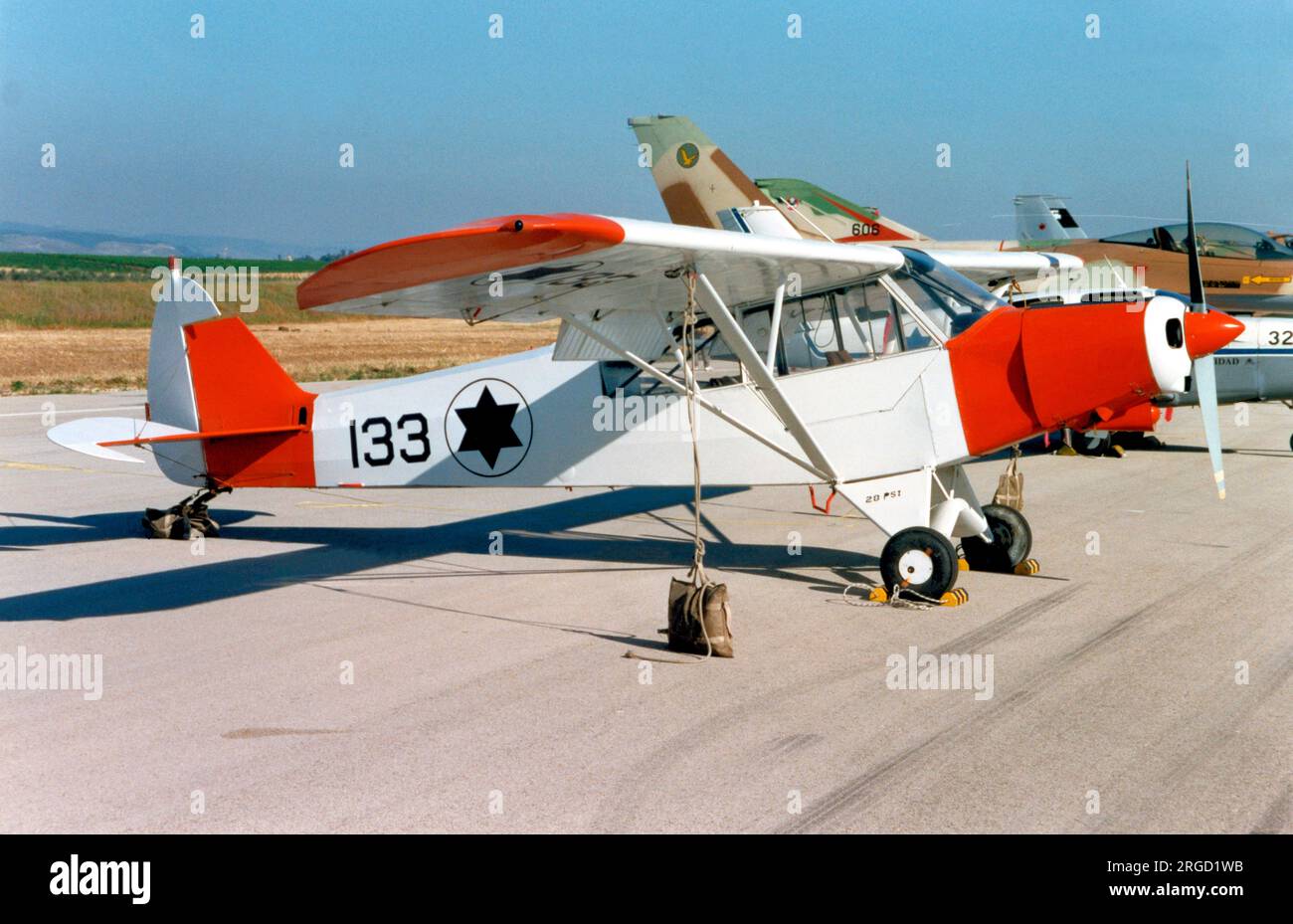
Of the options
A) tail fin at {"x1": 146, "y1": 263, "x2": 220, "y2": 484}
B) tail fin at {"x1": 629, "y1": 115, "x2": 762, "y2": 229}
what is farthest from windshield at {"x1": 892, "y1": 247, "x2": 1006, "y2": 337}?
tail fin at {"x1": 629, "y1": 115, "x2": 762, "y2": 229}

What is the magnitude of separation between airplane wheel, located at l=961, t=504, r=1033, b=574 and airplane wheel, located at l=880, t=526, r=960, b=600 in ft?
3.93

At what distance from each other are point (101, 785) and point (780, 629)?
423 cm

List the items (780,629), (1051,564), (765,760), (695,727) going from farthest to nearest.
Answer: (1051,564) < (780,629) < (695,727) < (765,760)

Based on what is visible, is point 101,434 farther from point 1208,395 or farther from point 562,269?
point 1208,395

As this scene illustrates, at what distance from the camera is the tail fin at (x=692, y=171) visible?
2509 centimetres

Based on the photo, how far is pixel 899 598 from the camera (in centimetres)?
862

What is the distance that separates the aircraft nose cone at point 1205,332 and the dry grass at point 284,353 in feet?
85.8

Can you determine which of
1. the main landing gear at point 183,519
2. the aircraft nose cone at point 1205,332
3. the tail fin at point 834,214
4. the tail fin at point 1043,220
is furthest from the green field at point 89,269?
the aircraft nose cone at point 1205,332

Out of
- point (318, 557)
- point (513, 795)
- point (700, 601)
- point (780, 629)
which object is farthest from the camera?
point (318, 557)

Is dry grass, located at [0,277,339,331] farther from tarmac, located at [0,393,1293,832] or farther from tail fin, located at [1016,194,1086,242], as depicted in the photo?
tarmac, located at [0,393,1293,832]

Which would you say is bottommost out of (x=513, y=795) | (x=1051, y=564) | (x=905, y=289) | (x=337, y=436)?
(x=513, y=795)

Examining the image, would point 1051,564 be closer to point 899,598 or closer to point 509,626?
point 899,598

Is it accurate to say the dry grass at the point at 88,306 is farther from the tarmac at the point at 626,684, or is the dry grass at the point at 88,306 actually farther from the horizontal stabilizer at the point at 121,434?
the tarmac at the point at 626,684

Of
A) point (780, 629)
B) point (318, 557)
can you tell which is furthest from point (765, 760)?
point (318, 557)
